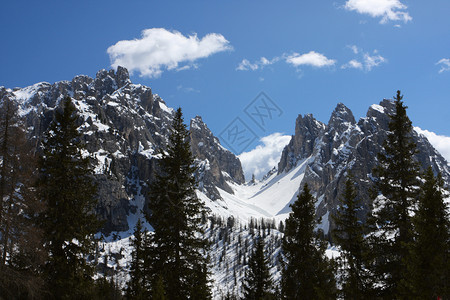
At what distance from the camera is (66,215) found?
65.6 feet

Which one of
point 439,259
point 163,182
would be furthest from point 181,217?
point 439,259

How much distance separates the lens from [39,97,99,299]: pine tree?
1952 cm

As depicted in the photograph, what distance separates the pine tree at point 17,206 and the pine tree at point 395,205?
16877 millimetres

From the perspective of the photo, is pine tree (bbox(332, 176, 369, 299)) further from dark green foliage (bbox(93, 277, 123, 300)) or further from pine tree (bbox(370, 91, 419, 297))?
dark green foliage (bbox(93, 277, 123, 300))

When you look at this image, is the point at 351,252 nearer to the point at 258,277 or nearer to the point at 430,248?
the point at 430,248

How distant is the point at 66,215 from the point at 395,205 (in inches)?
699

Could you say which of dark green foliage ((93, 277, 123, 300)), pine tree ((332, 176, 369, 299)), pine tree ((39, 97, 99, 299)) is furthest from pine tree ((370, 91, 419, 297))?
dark green foliage ((93, 277, 123, 300))

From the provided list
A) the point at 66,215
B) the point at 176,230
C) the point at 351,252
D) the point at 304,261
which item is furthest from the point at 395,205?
the point at 66,215

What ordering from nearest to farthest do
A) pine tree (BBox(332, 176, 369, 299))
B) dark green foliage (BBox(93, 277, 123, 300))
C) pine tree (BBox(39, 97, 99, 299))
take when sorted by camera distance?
pine tree (BBox(39, 97, 99, 299)), pine tree (BBox(332, 176, 369, 299)), dark green foliage (BBox(93, 277, 123, 300))

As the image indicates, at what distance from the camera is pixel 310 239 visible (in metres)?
23.3

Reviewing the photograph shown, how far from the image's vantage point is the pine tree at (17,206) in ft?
50.9

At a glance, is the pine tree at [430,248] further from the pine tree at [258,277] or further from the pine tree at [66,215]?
the pine tree at [66,215]

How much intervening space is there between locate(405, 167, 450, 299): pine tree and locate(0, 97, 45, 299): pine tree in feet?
55.6

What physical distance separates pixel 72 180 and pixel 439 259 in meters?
19.6
